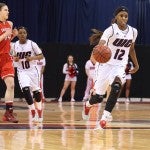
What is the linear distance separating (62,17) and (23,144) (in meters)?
17.1

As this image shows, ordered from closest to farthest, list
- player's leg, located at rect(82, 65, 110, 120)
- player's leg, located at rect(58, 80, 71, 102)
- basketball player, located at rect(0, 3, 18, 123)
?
player's leg, located at rect(82, 65, 110, 120)
basketball player, located at rect(0, 3, 18, 123)
player's leg, located at rect(58, 80, 71, 102)

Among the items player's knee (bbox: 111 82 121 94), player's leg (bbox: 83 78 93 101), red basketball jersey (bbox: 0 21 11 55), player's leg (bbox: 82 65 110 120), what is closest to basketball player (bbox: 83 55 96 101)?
player's leg (bbox: 83 78 93 101)

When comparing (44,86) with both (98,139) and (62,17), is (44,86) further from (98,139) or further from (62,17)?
(98,139)

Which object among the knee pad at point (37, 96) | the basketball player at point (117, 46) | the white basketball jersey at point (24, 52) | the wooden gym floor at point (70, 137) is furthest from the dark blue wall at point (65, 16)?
the basketball player at point (117, 46)

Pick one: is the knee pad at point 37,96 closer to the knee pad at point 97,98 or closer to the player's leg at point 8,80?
the player's leg at point 8,80

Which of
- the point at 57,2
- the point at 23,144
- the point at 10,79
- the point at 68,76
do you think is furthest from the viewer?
the point at 57,2

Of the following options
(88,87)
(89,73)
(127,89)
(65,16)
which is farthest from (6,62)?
(65,16)

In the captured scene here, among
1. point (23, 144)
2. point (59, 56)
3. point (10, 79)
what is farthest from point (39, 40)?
point (23, 144)

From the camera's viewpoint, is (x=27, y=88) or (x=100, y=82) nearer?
(x=100, y=82)

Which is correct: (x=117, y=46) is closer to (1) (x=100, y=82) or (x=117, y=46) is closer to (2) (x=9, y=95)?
(1) (x=100, y=82)

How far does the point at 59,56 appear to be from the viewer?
23516 mm

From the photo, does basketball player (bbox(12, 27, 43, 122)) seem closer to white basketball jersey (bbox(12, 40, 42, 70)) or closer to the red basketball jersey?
white basketball jersey (bbox(12, 40, 42, 70))

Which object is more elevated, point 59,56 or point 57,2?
point 57,2

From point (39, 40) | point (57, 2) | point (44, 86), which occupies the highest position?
point (57, 2)
